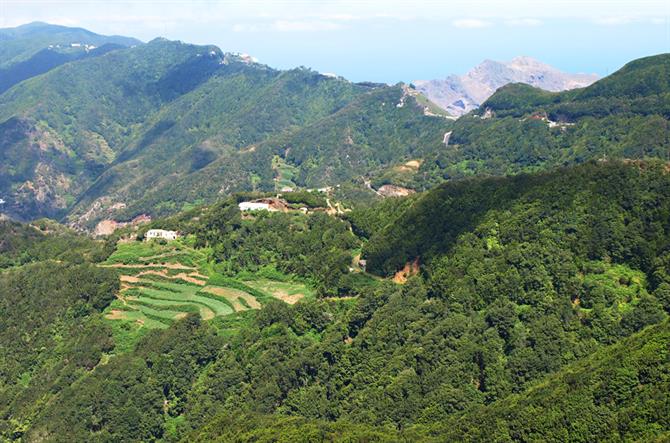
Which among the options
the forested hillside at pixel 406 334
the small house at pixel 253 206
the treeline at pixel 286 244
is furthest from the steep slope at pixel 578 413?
the small house at pixel 253 206

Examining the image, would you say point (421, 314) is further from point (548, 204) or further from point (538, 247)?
point (548, 204)

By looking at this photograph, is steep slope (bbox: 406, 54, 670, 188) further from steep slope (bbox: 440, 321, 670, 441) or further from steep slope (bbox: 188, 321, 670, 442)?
steep slope (bbox: 440, 321, 670, 441)

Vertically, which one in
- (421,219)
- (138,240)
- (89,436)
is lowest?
(89,436)

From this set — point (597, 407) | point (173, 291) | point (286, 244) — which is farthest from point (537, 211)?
point (173, 291)

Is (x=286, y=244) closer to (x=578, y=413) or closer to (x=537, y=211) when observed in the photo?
(x=537, y=211)

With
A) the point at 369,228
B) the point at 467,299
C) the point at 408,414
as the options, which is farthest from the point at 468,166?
the point at 408,414

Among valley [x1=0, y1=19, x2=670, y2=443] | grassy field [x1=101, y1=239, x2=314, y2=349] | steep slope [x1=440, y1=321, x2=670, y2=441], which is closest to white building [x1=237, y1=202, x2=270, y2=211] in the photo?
valley [x1=0, y1=19, x2=670, y2=443]

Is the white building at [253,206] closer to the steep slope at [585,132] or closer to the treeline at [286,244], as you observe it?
the treeline at [286,244]
